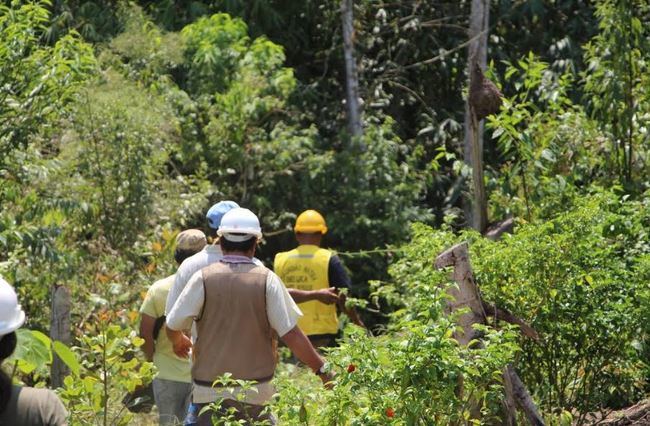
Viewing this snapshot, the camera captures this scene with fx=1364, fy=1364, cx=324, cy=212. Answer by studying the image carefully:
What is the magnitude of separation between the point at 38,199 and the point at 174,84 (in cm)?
458

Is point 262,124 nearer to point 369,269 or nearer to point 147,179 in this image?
point 369,269

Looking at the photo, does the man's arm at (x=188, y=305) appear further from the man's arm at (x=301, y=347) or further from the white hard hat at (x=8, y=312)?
the white hard hat at (x=8, y=312)

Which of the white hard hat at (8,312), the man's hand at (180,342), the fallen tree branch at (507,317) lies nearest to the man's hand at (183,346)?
the man's hand at (180,342)

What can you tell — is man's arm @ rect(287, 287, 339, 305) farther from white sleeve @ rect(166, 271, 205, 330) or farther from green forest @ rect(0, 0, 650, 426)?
white sleeve @ rect(166, 271, 205, 330)

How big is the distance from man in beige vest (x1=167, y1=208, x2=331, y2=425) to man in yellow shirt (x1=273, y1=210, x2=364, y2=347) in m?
2.99

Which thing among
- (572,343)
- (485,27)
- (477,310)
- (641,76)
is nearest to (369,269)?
(485,27)

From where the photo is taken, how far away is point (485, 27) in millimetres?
15438

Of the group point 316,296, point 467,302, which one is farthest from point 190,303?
point 316,296

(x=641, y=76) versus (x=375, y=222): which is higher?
(x=641, y=76)

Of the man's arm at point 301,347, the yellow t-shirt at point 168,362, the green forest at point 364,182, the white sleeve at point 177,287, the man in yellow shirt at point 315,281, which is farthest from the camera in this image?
the man in yellow shirt at point 315,281

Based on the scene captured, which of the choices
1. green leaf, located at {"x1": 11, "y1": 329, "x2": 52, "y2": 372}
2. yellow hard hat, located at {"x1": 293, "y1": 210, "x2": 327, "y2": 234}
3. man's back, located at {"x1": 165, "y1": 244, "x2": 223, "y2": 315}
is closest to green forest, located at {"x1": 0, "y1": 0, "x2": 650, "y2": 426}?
green leaf, located at {"x1": 11, "y1": 329, "x2": 52, "y2": 372}

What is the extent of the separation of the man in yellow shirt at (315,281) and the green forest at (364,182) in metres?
0.27

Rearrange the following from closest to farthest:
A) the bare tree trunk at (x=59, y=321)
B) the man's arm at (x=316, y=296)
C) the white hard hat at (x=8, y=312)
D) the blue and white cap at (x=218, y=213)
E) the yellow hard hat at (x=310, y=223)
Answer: the white hard hat at (x=8, y=312) < the blue and white cap at (x=218, y=213) < the bare tree trunk at (x=59, y=321) < the man's arm at (x=316, y=296) < the yellow hard hat at (x=310, y=223)

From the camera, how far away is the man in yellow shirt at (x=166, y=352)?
7219 mm
